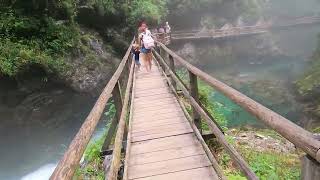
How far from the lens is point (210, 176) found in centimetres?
444

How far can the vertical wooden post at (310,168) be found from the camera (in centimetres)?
177

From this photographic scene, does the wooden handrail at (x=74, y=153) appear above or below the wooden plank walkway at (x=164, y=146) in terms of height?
above

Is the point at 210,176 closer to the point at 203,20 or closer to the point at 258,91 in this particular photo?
the point at 258,91

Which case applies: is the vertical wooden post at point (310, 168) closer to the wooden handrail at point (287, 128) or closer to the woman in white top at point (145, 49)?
the wooden handrail at point (287, 128)

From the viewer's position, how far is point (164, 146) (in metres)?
5.71

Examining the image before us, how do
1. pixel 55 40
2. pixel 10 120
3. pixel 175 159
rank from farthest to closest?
pixel 55 40
pixel 10 120
pixel 175 159

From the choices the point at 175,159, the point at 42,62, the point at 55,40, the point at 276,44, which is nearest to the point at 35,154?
the point at 42,62

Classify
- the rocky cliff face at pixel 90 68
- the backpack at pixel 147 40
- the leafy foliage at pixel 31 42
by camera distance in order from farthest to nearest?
the rocky cliff face at pixel 90 68, the leafy foliage at pixel 31 42, the backpack at pixel 147 40

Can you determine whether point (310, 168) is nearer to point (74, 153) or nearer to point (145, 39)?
point (74, 153)

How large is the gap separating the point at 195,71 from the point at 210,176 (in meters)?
1.64

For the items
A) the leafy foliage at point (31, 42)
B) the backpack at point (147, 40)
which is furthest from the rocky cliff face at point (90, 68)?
the backpack at point (147, 40)

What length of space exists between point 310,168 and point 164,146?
3968 millimetres

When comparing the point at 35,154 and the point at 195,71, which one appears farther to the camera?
the point at 35,154

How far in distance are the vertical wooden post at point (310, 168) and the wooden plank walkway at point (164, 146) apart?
2.56 metres
